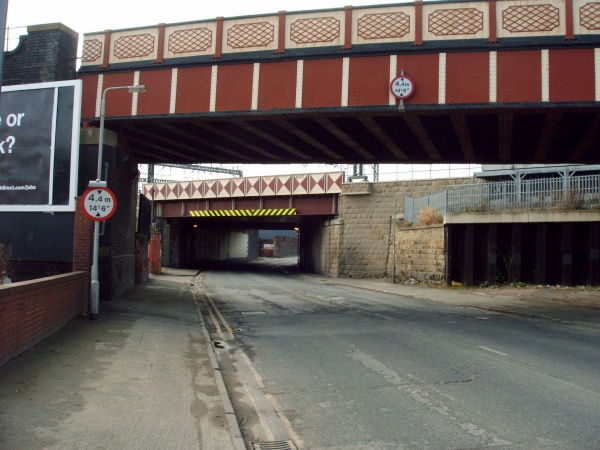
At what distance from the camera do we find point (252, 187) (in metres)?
40.5

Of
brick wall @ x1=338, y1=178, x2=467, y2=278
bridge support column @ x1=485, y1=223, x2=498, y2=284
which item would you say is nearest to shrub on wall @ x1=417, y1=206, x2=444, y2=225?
bridge support column @ x1=485, y1=223, x2=498, y2=284

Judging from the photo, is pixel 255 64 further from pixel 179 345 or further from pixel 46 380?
pixel 46 380

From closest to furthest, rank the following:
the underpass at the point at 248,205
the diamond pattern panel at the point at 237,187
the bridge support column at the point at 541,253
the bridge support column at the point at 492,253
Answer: the bridge support column at the point at 541,253 → the bridge support column at the point at 492,253 → the underpass at the point at 248,205 → the diamond pattern panel at the point at 237,187

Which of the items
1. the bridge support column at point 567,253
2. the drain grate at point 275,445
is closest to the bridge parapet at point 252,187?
the bridge support column at point 567,253

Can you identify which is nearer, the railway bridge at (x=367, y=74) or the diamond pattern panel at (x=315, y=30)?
the railway bridge at (x=367, y=74)

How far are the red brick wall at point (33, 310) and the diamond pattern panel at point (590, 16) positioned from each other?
13.0 meters

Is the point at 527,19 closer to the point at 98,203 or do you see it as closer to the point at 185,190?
the point at 98,203

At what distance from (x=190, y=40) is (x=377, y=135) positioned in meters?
6.13

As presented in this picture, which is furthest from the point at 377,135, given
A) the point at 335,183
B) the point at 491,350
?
the point at 335,183

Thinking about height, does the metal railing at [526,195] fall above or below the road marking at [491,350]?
above

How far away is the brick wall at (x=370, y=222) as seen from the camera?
112 ft

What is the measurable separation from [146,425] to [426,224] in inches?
960

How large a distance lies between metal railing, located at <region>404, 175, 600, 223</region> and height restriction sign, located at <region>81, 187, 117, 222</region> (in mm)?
17801

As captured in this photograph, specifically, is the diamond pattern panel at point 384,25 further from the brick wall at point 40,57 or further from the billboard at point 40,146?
the brick wall at point 40,57
